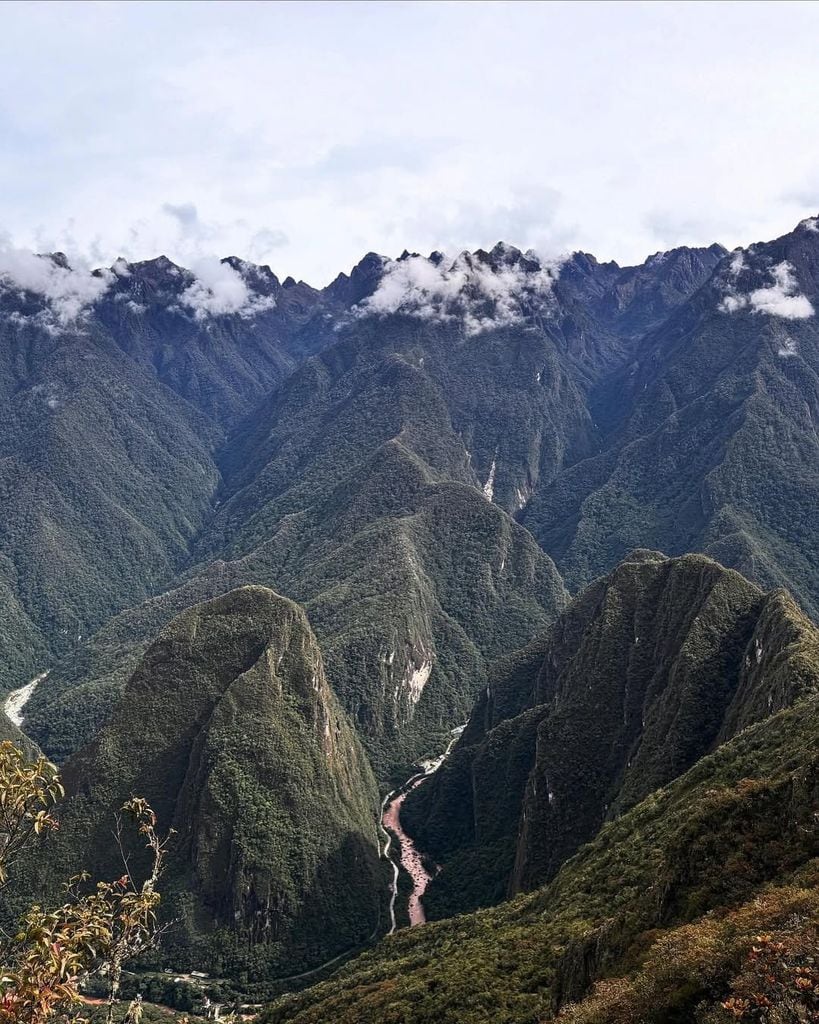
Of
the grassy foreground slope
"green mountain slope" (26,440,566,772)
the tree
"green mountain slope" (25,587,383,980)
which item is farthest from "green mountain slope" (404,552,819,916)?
the tree

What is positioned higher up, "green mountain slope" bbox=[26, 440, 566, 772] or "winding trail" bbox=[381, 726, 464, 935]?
"green mountain slope" bbox=[26, 440, 566, 772]

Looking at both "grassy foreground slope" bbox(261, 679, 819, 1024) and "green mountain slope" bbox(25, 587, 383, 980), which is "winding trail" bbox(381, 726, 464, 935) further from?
"grassy foreground slope" bbox(261, 679, 819, 1024)

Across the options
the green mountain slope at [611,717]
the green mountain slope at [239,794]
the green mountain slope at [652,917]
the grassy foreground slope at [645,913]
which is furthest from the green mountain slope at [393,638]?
the green mountain slope at [652,917]

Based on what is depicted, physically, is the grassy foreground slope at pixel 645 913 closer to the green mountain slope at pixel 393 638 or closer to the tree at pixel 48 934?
the tree at pixel 48 934

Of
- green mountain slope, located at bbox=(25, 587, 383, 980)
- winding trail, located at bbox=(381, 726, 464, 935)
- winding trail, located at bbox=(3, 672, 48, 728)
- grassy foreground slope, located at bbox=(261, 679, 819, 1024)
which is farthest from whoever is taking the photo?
winding trail, located at bbox=(3, 672, 48, 728)

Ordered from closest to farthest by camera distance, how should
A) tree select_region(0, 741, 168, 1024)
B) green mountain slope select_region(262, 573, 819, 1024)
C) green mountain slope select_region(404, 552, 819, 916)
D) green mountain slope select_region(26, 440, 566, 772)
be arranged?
tree select_region(0, 741, 168, 1024), green mountain slope select_region(262, 573, 819, 1024), green mountain slope select_region(404, 552, 819, 916), green mountain slope select_region(26, 440, 566, 772)

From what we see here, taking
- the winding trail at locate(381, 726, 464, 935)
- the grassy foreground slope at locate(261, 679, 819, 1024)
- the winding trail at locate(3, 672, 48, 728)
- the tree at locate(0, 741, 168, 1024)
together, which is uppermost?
the winding trail at locate(3, 672, 48, 728)
